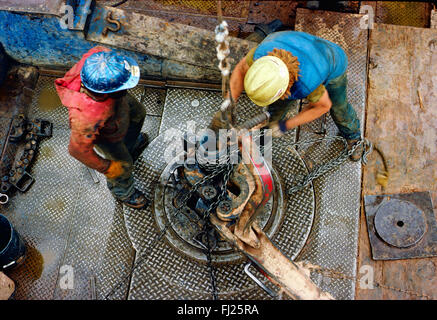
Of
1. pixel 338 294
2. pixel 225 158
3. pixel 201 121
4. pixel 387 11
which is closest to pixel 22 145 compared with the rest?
pixel 201 121

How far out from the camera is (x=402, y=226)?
3.72m

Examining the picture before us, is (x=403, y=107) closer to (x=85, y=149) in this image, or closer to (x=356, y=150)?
(x=356, y=150)

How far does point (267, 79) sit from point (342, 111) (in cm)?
128

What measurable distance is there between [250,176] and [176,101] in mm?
1764

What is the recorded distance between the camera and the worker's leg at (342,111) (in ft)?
11.1

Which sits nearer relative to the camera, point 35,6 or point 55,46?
point 35,6

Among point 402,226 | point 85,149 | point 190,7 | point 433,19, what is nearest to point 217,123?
point 85,149

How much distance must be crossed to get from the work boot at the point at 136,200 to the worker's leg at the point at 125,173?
0.04 metres

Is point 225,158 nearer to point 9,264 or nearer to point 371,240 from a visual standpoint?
point 371,240

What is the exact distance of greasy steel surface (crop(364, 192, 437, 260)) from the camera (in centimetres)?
366

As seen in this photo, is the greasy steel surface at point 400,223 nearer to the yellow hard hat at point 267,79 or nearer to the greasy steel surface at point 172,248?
the greasy steel surface at point 172,248

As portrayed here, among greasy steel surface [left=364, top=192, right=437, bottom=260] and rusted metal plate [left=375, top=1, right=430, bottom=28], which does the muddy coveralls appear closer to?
greasy steel surface [left=364, top=192, right=437, bottom=260]

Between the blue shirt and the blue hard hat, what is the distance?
1.03m
